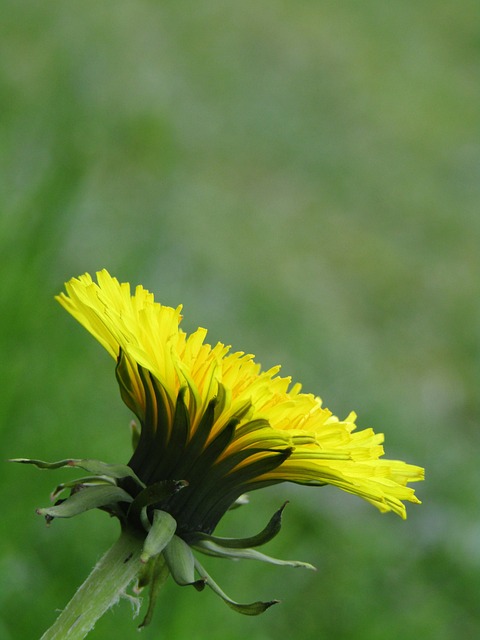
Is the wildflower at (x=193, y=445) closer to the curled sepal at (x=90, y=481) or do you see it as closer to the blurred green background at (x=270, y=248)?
the curled sepal at (x=90, y=481)

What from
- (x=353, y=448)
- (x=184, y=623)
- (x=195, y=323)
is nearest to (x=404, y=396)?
(x=195, y=323)

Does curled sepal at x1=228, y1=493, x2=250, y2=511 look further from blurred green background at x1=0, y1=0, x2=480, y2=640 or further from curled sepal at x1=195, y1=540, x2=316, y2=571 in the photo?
blurred green background at x1=0, y1=0, x2=480, y2=640

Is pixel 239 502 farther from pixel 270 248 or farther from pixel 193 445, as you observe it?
pixel 270 248

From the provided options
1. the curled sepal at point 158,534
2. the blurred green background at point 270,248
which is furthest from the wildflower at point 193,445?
the blurred green background at point 270,248

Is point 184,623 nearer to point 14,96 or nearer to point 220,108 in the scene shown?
point 14,96

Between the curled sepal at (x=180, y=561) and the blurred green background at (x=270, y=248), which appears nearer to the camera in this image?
the curled sepal at (x=180, y=561)

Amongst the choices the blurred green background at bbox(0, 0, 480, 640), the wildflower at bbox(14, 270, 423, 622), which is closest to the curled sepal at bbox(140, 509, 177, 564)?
the wildflower at bbox(14, 270, 423, 622)
